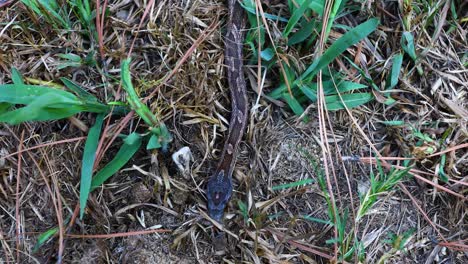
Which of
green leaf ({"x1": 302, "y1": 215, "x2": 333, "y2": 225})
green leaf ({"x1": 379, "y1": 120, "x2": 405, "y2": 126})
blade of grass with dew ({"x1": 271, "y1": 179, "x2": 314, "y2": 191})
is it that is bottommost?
green leaf ({"x1": 302, "y1": 215, "x2": 333, "y2": 225})

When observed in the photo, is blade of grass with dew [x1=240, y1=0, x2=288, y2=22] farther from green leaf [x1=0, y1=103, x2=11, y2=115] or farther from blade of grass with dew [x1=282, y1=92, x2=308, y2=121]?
green leaf [x1=0, y1=103, x2=11, y2=115]

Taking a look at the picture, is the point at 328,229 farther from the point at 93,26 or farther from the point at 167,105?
the point at 93,26

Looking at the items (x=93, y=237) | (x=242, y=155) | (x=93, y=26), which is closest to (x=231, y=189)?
(x=242, y=155)

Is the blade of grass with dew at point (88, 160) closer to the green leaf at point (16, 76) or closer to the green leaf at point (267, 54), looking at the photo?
the green leaf at point (16, 76)

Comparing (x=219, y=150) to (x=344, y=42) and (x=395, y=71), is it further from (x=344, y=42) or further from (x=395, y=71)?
(x=395, y=71)

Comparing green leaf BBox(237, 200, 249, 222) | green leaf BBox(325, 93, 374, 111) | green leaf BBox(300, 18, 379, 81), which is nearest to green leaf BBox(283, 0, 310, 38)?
green leaf BBox(300, 18, 379, 81)

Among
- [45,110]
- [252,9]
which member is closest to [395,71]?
[252,9]

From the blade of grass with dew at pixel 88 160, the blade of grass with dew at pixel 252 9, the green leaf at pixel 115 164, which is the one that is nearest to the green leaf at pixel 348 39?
the blade of grass with dew at pixel 252 9
